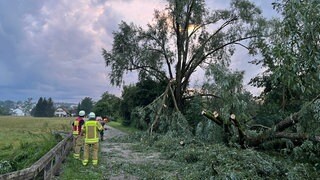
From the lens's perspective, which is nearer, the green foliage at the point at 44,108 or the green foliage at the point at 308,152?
the green foliage at the point at 308,152

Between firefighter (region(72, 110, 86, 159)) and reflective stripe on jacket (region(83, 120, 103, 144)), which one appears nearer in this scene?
reflective stripe on jacket (region(83, 120, 103, 144))

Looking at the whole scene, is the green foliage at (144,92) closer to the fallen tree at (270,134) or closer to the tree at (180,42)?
the tree at (180,42)

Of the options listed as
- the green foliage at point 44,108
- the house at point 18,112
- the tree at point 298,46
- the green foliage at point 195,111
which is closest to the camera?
the tree at point 298,46

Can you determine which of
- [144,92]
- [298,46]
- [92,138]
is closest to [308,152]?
[298,46]

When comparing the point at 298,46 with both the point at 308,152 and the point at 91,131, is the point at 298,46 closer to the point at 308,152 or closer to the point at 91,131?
the point at 308,152

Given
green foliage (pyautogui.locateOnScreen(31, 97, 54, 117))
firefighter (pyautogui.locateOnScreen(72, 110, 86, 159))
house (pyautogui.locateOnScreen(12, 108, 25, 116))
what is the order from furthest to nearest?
house (pyautogui.locateOnScreen(12, 108, 25, 116)) → green foliage (pyautogui.locateOnScreen(31, 97, 54, 117)) → firefighter (pyautogui.locateOnScreen(72, 110, 86, 159))

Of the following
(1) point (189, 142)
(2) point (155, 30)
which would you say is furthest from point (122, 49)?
(1) point (189, 142)

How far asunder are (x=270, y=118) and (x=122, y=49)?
1146 cm

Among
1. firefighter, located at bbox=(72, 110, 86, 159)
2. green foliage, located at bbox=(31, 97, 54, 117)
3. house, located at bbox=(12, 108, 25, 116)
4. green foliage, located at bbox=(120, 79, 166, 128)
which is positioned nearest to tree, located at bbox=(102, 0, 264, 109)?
green foliage, located at bbox=(120, 79, 166, 128)

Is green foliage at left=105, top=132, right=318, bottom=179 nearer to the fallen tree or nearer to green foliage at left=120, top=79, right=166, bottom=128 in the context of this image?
the fallen tree

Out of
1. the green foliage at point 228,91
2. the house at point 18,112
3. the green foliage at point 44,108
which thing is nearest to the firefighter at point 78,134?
the green foliage at point 228,91

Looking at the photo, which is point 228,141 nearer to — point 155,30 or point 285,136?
point 285,136

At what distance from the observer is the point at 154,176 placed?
757 centimetres

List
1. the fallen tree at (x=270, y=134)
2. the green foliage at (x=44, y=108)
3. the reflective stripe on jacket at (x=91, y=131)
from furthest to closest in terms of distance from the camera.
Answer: the green foliage at (x=44, y=108), the fallen tree at (x=270, y=134), the reflective stripe on jacket at (x=91, y=131)
